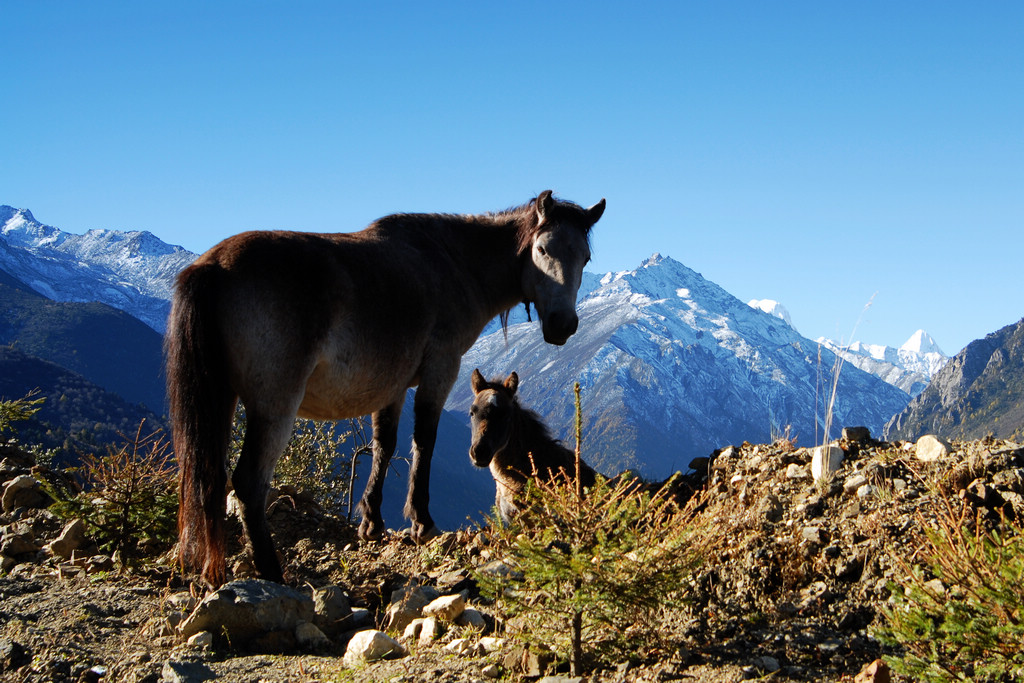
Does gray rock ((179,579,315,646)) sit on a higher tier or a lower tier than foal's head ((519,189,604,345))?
lower

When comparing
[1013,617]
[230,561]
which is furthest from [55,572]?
[1013,617]

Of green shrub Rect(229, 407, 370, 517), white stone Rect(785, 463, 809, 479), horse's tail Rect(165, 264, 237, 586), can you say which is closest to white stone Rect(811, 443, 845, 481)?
white stone Rect(785, 463, 809, 479)

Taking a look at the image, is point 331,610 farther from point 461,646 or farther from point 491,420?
point 491,420

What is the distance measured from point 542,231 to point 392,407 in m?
2.34

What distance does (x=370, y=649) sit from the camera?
4789 mm

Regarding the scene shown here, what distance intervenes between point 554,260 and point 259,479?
3647 millimetres

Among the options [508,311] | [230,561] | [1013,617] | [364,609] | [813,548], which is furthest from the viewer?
[508,311]

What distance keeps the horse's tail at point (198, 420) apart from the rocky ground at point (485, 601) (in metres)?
0.50

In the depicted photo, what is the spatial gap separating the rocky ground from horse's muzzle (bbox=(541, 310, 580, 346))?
6.86 ft

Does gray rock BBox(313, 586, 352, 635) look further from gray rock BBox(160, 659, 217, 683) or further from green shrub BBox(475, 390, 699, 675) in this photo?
green shrub BBox(475, 390, 699, 675)

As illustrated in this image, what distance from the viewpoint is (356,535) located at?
8000mm

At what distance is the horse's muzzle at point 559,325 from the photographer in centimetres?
808

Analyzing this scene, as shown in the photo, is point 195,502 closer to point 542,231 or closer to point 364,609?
point 364,609

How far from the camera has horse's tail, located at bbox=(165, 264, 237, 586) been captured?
565 cm
